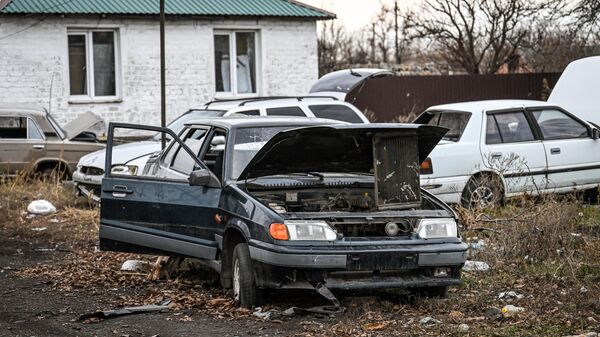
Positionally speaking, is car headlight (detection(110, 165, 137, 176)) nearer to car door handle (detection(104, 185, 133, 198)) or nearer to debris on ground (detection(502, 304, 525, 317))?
car door handle (detection(104, 185, 133, 198))

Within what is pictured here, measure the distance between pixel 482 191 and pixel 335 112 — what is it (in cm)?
327

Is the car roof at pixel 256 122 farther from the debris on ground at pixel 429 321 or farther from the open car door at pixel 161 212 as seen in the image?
the debris on ground at pixel 429 321

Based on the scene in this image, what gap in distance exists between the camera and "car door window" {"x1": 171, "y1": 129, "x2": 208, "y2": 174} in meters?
9.34

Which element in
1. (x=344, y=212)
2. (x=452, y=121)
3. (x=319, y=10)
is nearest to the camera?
(x=344, y=212)

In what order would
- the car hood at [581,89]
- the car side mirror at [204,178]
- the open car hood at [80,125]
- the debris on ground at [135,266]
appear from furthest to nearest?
the open car hood at [80,125] < the car hood at [581,89] < the debris on ground at [135,266] < the car side mirror at [204,178]

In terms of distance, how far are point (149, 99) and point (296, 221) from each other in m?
15.9

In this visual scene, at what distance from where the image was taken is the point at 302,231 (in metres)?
7.70

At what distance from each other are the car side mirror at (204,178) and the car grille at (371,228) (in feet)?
3.98

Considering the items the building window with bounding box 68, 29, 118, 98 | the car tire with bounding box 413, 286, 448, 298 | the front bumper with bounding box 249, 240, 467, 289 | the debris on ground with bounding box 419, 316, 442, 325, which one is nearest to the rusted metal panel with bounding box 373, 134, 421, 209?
the front bumper with bounding box 249, 240, 467, 289

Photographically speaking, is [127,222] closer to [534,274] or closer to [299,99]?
[534,274]

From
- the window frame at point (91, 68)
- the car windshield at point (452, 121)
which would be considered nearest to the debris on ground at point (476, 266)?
the car windshield at point (452, 121)

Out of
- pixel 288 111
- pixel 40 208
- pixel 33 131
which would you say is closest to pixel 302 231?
pixel 288 111

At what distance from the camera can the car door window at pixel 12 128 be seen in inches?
694

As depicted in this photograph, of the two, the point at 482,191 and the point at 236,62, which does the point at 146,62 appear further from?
the point at 482,191
